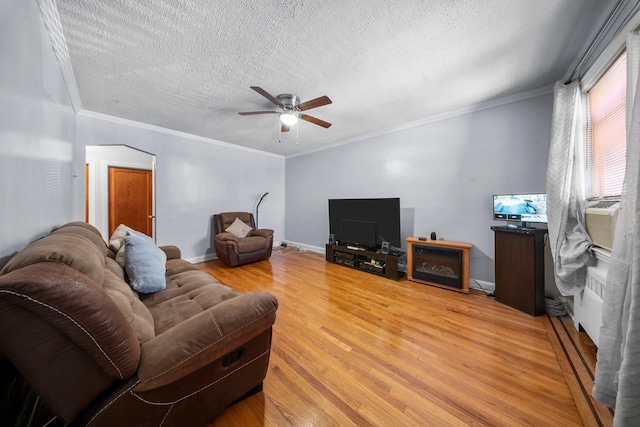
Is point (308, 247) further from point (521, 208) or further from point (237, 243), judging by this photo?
point (521, 208)

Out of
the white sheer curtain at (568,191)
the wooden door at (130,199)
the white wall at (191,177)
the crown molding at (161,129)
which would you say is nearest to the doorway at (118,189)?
the wooden door at (130,199)

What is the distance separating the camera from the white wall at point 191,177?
11.1ft

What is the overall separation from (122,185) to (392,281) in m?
5.60

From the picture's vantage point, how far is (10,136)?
1003mm

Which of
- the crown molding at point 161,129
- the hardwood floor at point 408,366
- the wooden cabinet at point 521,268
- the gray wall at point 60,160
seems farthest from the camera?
the crown molding at point 161,129

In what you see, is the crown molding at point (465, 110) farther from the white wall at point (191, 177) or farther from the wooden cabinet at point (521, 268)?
the white wall at point (191, 177)

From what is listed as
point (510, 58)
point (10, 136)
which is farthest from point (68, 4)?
point (510, 58)

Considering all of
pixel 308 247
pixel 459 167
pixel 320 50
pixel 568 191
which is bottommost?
pixel 308 247

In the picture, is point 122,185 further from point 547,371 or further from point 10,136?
point 547,371

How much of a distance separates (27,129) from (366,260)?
12.2ft

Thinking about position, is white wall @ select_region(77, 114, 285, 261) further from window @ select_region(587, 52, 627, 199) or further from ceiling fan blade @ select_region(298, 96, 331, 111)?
window @ select_region(587, 52, 627, 199)

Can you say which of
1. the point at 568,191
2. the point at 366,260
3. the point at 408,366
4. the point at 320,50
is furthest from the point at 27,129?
the point at 568,191

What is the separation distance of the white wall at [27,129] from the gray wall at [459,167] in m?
3.86

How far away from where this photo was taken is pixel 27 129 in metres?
1.18
